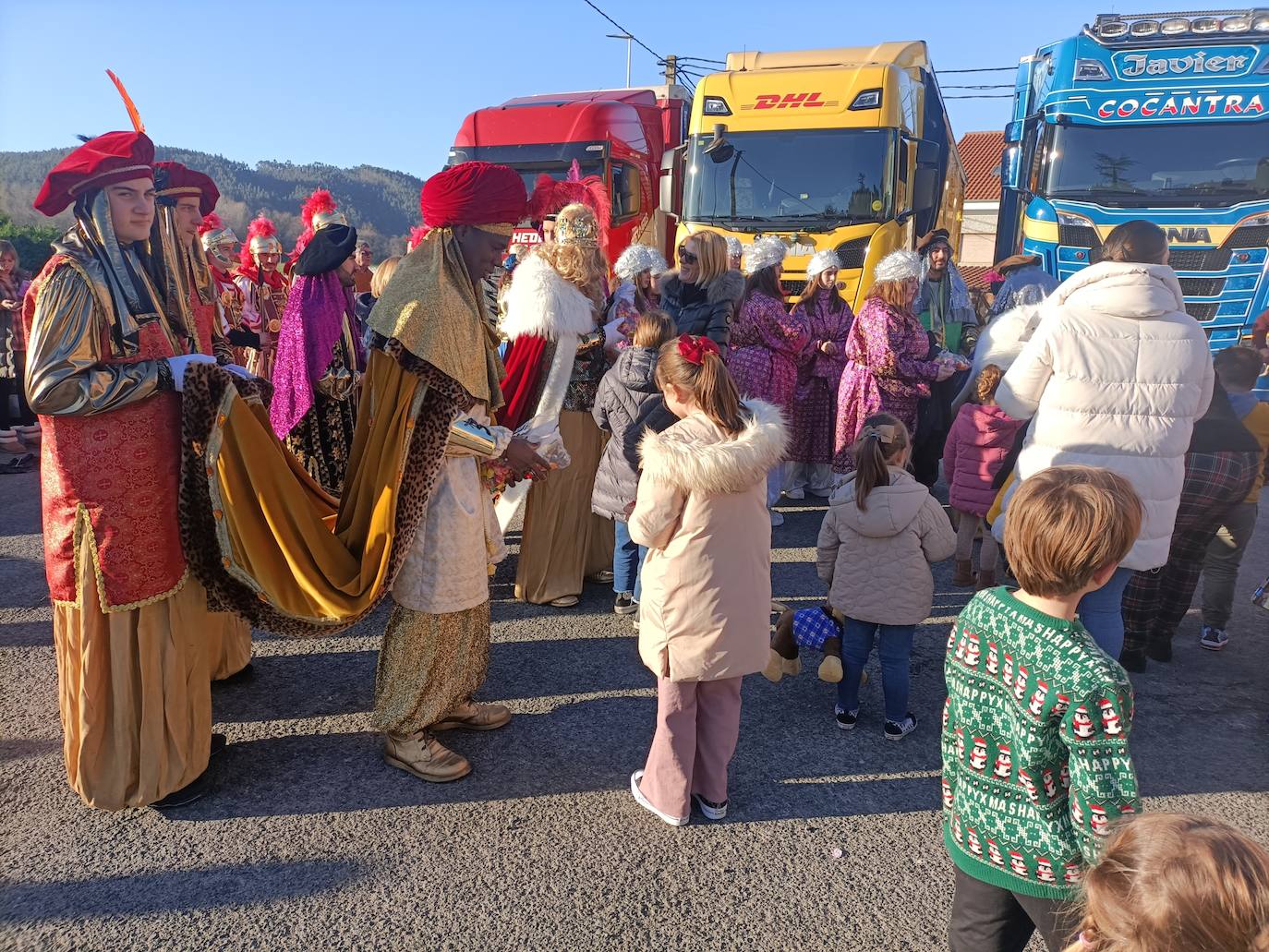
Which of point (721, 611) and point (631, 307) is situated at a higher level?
point (631, 307)

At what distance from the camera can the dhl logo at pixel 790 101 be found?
941 cm

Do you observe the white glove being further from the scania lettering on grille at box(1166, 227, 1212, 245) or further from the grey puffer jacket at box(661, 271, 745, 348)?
the scania lettering on grille at box(1166, 227, 1212, 245)

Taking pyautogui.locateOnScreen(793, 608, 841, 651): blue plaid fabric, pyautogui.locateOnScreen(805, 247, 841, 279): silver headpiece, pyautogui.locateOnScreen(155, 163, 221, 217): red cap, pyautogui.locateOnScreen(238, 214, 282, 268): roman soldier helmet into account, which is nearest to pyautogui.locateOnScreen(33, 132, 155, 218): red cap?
pyautogui.locateOnScreen(155, 163, 221, 217): red cap

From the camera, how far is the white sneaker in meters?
2.99

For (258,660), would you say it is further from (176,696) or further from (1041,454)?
(1041,454)

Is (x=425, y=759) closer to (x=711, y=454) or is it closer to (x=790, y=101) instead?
(x=711, y=454)

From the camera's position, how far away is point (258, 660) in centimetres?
420

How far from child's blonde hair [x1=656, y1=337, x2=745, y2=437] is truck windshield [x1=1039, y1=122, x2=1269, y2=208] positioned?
802 centimetres

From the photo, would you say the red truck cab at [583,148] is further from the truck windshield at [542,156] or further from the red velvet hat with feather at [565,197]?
the red velvet hat with feather at [565,197]

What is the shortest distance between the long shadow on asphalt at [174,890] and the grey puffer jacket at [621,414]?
200 cm

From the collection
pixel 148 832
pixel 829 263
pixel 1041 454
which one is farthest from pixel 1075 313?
pixel 148 832

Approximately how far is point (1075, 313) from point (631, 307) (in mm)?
2726

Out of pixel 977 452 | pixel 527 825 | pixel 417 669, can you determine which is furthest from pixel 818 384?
pixel 527 825

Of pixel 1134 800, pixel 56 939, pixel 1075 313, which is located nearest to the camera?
pixel 1134 800
